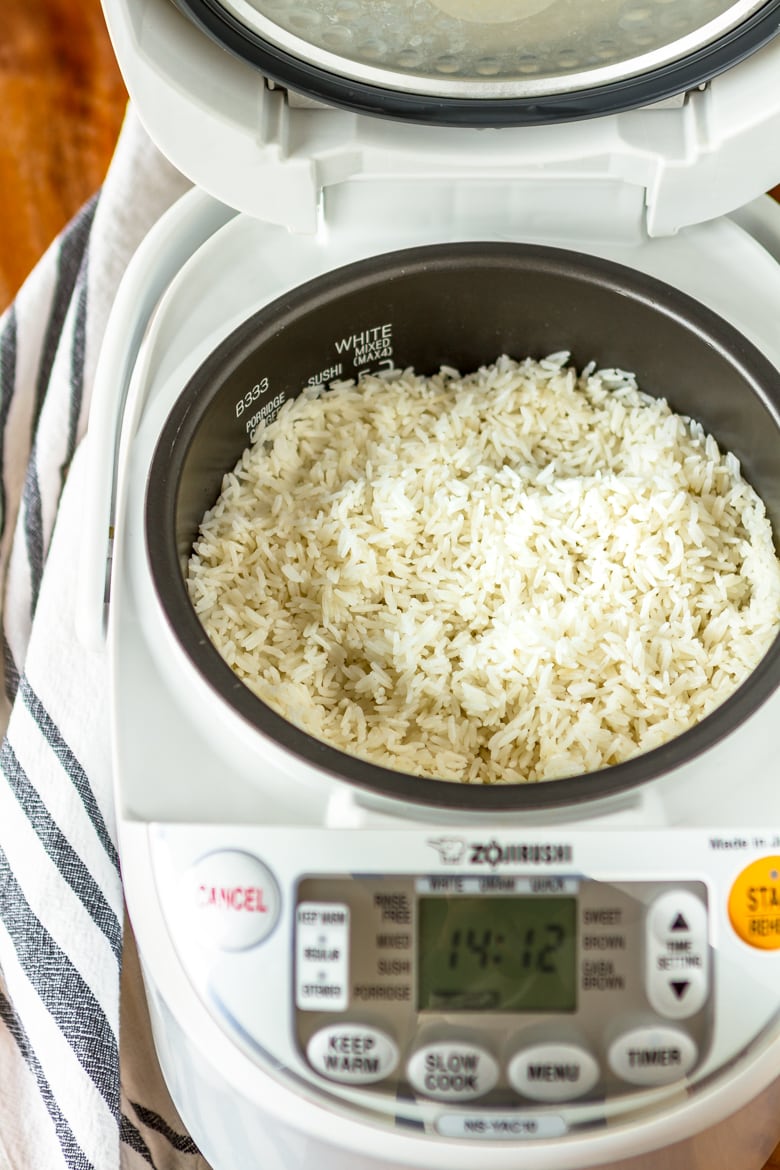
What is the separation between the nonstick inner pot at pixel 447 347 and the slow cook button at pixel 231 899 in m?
0.13

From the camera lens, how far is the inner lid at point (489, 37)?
71cm

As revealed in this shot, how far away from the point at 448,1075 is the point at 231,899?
0.49 feet

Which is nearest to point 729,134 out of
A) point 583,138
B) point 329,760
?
point 583,138

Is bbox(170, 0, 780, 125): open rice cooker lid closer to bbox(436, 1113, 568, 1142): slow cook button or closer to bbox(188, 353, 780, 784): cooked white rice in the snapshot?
bbox(188, 353, 780, 784): cooked white rice

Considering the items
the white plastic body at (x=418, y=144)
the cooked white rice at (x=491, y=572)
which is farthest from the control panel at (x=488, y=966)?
the white plastic body at (x=418, y=144)

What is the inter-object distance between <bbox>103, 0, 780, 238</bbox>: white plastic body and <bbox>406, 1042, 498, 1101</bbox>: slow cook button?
1.83ft

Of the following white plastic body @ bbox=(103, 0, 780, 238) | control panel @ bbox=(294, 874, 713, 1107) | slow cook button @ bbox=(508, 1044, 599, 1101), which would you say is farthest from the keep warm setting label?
white plastic body @ bbox=(103, 0, 780, 238)

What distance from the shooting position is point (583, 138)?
782mm

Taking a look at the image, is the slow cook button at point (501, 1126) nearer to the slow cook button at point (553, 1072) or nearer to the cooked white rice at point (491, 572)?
the slow cook button at point (553, 1072)

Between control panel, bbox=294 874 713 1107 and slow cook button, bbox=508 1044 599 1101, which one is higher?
control panel, bbox=294 874 713 1107

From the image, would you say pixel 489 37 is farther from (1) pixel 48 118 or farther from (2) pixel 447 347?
(1) pixel 48 118

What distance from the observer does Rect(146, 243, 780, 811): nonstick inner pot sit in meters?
0.77

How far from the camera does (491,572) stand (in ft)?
2.68

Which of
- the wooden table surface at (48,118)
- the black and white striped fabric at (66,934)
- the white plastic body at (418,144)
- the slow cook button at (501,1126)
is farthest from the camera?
the wooden table surface at (48,118)
